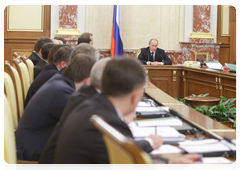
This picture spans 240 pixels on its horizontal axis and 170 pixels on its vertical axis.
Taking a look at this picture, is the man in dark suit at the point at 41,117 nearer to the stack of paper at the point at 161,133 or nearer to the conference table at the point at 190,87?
the stack of paper at the point at 161,133

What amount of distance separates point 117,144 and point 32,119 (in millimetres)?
1387

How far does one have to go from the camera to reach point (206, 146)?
1.62 meters

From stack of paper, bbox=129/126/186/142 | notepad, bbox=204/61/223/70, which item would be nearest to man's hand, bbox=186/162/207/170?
stack of paper, bbox=129/126/186/142

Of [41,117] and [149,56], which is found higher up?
[149,56]

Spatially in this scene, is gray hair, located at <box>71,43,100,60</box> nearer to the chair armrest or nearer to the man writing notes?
the chair armrest

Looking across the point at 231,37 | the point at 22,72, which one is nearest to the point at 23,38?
the point at 22,72

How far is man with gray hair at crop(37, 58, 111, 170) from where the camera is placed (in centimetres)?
160

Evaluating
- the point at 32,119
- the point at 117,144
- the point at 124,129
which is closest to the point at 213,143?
the point at 124,129

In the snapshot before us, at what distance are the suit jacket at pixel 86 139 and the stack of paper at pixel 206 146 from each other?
45cm

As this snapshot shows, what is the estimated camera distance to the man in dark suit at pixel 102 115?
1.24m

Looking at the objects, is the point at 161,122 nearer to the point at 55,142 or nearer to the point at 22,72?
the point at 55,142

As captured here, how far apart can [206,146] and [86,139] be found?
70 centimetres

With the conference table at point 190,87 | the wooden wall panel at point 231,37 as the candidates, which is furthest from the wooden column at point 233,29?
the conference table at point 190,87

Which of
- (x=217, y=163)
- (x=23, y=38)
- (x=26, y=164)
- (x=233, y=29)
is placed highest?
(x=233, y=29)
